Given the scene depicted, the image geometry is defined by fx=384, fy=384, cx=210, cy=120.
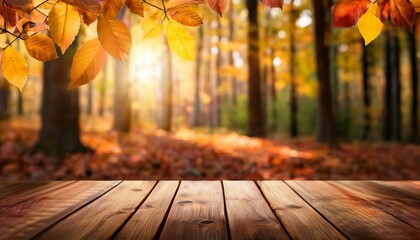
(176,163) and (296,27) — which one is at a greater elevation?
(296,27)

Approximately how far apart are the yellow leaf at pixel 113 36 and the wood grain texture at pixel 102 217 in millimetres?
647

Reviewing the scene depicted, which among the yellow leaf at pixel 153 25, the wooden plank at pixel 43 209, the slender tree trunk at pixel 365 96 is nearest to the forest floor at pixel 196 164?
the wooden plank at pixel 43 209

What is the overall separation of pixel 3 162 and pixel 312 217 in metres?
6.29

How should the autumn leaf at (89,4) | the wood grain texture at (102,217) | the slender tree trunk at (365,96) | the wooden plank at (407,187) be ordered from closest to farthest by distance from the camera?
the autumn leaf at (89,4) < the wood grain texture at (102,217) < the wooden plank at (407,187) < the slender tree trunk at (365,96)

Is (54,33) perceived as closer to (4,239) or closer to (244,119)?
(4,239)

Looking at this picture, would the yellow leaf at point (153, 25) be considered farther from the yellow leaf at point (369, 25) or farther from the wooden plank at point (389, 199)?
the wooden plank at point (389, 199)

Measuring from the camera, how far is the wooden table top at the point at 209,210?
1360 mm

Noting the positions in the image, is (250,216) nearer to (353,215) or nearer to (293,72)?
(353,215)

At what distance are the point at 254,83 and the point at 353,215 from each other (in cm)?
1153

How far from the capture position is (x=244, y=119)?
2388cm

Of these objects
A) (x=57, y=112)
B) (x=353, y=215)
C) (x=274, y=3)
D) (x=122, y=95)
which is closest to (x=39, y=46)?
(x=274, y=3)

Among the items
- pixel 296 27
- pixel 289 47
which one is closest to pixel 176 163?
pixel 296 27

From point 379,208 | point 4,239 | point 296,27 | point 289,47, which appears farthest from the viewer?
point 289,47

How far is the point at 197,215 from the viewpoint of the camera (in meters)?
1.58
